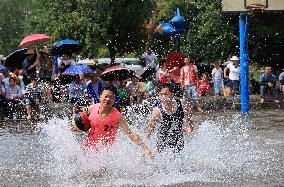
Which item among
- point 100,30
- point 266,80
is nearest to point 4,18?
point 100,30

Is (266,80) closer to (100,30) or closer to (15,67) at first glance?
(15,67)

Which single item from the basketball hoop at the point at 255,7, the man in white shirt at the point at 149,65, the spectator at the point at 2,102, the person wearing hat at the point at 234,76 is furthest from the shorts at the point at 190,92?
the spectator at the point at 2,102

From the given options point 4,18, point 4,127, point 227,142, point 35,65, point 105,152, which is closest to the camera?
point 105,152

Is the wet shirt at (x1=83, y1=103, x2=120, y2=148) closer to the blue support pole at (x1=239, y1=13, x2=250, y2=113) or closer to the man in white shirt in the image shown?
the blue support pole at (x1=239, y1=13, x2=250, y2=113)

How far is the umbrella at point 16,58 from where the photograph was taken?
1958 cm

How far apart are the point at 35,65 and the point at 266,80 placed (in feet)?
27.4

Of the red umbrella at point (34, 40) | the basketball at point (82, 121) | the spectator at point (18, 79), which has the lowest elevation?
the spectator at point (18, 79)

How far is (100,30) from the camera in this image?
3884 cm

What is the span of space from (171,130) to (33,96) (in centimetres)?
1067

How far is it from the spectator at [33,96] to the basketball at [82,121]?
35.4 feet

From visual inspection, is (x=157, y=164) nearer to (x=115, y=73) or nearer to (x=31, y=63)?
(x=115, y=73)

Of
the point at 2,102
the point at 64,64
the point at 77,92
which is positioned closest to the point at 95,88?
the point at 77,92

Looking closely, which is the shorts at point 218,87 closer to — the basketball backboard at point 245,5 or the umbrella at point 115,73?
the basketball backboard at point 245,5

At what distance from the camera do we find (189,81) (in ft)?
67.6
